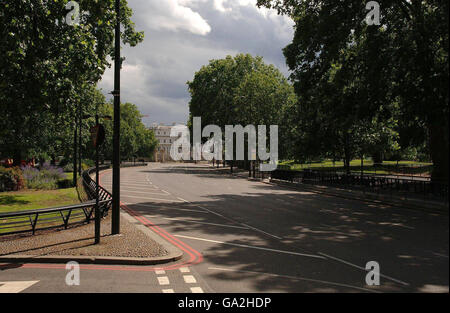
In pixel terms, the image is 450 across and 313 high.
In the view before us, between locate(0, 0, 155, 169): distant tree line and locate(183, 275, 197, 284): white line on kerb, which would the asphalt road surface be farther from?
locate(0, 0, 155, 169): distant tree line

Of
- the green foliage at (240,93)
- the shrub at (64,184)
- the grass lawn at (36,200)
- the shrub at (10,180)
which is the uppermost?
the green foliage at (240,93)

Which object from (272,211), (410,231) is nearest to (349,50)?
(272,211)

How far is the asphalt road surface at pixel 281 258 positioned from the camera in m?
6.47

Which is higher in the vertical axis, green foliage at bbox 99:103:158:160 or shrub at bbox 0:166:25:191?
green foliage at bbox 99:103:158:160

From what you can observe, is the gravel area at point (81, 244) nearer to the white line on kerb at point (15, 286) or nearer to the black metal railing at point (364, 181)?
the white line on kerb at point (15, 286)

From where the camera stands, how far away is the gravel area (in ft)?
29.0

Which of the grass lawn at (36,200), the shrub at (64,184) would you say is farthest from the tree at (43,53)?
the shrub at (64,184)

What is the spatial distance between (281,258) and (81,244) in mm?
5605

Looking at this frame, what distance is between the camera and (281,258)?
332 inches

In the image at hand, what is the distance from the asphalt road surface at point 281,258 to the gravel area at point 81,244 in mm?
749

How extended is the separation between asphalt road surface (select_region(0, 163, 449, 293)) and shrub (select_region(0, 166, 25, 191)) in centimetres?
1744

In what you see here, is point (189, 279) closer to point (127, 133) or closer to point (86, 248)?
point (86, 248)

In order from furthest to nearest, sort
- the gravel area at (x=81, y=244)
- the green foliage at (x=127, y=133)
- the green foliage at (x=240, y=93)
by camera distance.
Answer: the green foliage at (x=127, y=133), the green foliage at (x=240, y=93), the gravel area at (x=81, y=244)

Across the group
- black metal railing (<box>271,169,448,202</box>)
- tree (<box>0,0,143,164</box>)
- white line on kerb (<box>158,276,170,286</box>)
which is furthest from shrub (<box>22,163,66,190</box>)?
white line on kerb (<box>158,276,170,286</box>)
